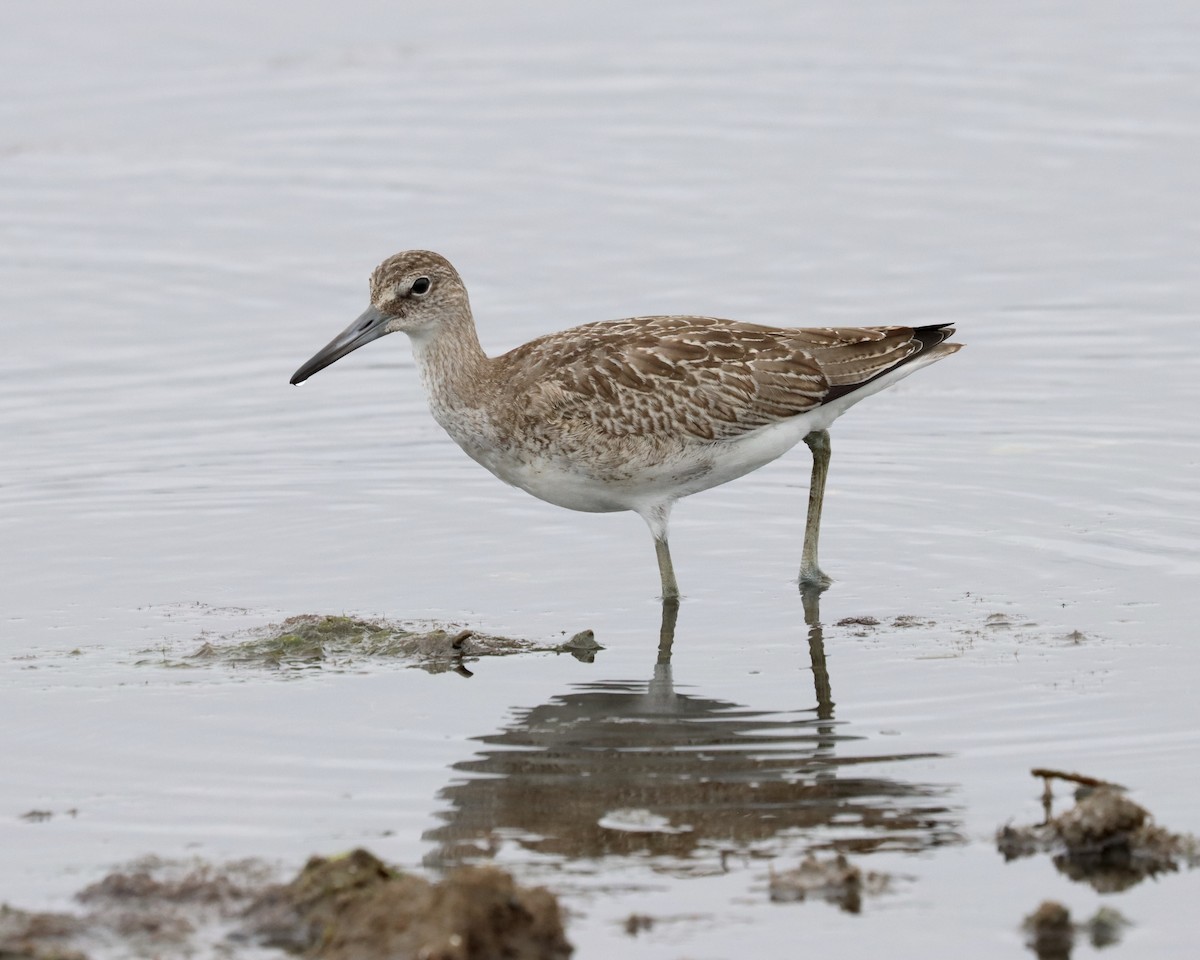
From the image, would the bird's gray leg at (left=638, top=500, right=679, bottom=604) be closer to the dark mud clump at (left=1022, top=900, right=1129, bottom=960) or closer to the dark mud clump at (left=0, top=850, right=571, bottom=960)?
the dark mud clump at (left=0, top=850, right=571, bottom=960)

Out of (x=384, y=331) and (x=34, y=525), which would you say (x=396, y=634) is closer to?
(x=384, y=331)

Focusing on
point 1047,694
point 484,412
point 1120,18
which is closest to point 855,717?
point 1047,694

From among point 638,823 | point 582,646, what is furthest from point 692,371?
point 638,823

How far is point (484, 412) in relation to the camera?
1058 centimetres

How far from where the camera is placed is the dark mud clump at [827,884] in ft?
22.0

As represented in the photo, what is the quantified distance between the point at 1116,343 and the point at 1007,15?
10.3m

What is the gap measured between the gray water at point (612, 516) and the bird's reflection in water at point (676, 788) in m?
0.03

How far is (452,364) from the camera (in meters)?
10.8

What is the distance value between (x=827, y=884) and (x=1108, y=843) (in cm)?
100

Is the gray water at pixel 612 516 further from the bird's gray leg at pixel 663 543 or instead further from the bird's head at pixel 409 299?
the bird's head at pixel 409 299

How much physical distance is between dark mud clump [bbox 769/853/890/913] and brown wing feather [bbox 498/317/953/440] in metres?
4.06

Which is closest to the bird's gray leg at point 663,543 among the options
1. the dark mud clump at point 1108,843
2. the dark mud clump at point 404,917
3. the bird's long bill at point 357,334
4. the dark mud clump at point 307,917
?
the bird's long bill at point 357,334

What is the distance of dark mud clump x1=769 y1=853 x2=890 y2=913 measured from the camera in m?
6.69

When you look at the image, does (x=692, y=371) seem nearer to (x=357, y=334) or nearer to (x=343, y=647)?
(x=357, y=334)
